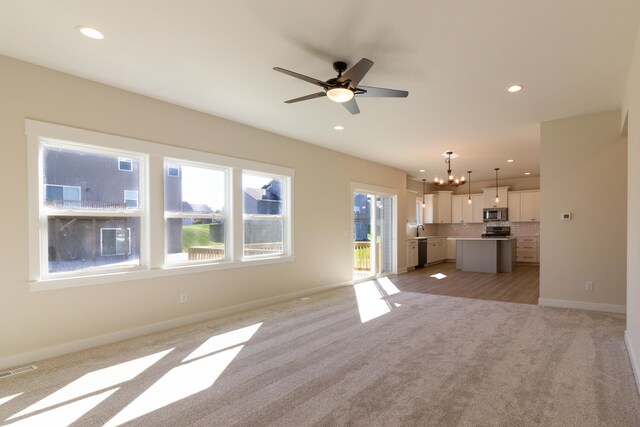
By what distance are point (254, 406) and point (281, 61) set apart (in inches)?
114

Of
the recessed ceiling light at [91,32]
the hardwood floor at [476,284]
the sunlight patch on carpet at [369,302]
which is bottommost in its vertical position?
the hardwood floor at [476,284]

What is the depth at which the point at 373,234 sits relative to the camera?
819cm

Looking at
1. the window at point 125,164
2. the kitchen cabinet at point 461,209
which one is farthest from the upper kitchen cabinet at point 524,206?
the window at point 125,164

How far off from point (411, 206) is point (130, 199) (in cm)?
865

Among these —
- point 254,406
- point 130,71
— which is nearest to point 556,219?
point 254,406

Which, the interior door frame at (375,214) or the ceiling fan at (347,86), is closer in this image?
the ceiling fan at (347,86)

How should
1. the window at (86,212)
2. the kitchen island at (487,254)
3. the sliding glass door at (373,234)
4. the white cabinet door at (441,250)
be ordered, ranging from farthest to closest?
the white cabinet door at (441,250) < the kitchen island at (487,254) < the sliding glass door at (373,234) < the window at (86,212)

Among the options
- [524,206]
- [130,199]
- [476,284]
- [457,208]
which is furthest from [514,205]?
[130,199]

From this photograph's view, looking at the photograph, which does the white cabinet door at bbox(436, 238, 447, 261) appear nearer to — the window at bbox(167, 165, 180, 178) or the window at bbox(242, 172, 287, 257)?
the window at bbox(242, 172, 287, 257)

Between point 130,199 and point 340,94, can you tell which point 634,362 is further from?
point 130,199

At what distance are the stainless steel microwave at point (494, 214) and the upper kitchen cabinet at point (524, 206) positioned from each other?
218mm

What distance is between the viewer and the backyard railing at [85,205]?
3493 millimetres

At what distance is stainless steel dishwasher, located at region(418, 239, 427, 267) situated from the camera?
10316 millimetres

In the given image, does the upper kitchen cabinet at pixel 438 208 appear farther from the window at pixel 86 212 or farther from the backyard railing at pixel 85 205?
the backyard railing at pixel 85 205
